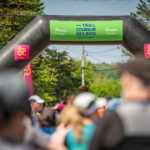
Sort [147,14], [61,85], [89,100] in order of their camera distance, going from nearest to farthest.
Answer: [89,100]
[147,14]
[61,85]

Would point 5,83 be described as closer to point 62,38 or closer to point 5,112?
point 5,112

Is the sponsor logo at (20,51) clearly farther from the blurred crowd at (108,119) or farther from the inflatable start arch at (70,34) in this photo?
the blurred crowd at (108,119)

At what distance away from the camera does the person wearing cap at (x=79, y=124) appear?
7.10 feet

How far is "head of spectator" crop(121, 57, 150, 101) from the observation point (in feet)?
5.59

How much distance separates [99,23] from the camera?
9008mm

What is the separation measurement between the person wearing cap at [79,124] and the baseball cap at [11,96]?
0.65 meters

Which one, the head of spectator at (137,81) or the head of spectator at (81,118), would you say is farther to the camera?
the head of spectator at (81,118)

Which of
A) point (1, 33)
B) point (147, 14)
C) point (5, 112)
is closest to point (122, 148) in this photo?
point (5, 112)

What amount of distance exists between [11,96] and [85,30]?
765 centimetres

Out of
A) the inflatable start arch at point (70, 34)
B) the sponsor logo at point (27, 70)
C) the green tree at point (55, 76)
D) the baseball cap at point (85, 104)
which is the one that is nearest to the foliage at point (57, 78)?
the green tree at point (55, 76)

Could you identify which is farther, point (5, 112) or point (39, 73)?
point (39, 73)

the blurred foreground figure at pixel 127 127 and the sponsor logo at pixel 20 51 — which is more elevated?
the sponsor logo at pixel 20 51

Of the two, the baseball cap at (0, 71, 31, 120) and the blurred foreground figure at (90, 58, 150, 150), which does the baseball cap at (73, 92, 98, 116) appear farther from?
the baseball cap at (0, 71, 31, 120)

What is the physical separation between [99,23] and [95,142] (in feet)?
25.0
